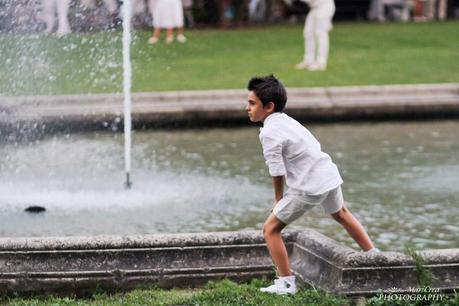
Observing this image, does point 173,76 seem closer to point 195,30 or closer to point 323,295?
point 195,30

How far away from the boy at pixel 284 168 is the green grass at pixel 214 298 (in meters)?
0.14

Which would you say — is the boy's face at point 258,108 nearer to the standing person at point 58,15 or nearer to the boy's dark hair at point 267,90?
the boy's dark hair at point 267,90

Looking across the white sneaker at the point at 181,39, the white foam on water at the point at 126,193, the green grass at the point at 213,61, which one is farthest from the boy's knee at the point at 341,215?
the white sneaker at the point at 181,39

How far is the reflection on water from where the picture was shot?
992cm

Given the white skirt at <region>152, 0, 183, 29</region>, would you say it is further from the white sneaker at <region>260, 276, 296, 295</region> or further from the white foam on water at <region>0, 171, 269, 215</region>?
the white sneaker at <region>260, 276, 296, 295</region>

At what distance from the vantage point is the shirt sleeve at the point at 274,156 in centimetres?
667

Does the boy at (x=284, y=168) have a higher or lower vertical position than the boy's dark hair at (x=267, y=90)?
lower

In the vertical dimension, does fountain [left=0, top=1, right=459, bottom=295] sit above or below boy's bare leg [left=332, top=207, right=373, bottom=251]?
below

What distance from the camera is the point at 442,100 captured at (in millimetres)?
16172

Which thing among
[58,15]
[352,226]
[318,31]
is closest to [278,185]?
[352,226]

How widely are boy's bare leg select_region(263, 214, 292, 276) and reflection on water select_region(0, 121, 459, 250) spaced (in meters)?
2.41

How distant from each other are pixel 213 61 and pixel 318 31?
239 centimetres

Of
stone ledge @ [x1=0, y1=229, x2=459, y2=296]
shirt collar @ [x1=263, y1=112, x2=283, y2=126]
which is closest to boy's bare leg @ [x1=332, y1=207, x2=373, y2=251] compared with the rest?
stone ledge @ [x1=0, y1=229, x2=459, y2=296]

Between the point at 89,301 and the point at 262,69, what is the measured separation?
43.7ft
